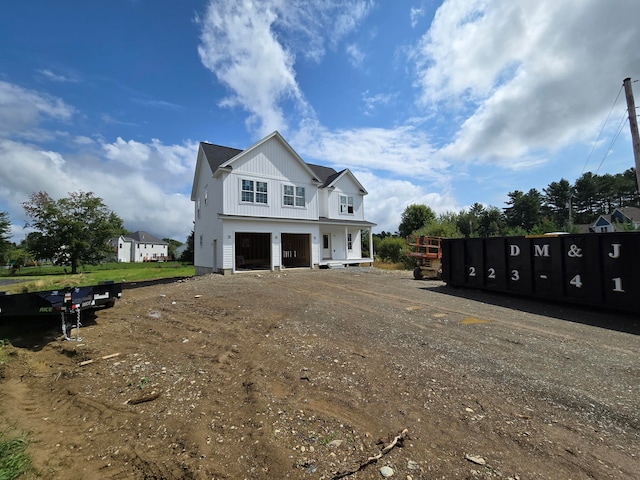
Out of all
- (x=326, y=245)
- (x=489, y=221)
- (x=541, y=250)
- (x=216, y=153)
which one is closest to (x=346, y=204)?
(x=326, y=245)

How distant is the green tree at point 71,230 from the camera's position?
120 feet

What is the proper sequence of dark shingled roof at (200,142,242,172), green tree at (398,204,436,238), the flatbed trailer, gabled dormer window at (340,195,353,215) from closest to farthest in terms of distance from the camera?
the flatbed trailer, dark shingled roof at (200,142,242,172), gabled dormer window at (340,195,353,215), green tree at (398,204,436,238)

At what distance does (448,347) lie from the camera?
5391 millimetres

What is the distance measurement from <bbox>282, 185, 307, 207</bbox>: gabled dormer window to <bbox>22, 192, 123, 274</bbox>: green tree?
3225cm

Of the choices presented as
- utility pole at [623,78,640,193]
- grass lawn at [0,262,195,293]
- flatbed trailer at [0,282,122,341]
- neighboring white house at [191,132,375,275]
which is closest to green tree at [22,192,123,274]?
grass lawn at [0,262,195,293]

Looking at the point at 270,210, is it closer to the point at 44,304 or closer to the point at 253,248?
the point at 253,248

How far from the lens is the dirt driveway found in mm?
2645

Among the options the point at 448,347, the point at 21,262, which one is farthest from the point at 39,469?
the point at 21,262

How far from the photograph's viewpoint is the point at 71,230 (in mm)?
37219

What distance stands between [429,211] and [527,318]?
42.6 metres

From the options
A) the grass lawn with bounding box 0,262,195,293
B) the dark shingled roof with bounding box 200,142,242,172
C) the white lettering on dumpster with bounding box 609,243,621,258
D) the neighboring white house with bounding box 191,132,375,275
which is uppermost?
the dark shingled roof with bounding box 200,142,242,172

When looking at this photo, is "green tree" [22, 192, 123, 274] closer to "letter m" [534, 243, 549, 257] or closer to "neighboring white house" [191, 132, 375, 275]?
"neighboring white house" [191, 132, 375, 275]

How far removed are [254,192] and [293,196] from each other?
121 inches

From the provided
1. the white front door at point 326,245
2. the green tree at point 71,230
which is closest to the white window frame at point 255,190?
the white front door at point 326,245
